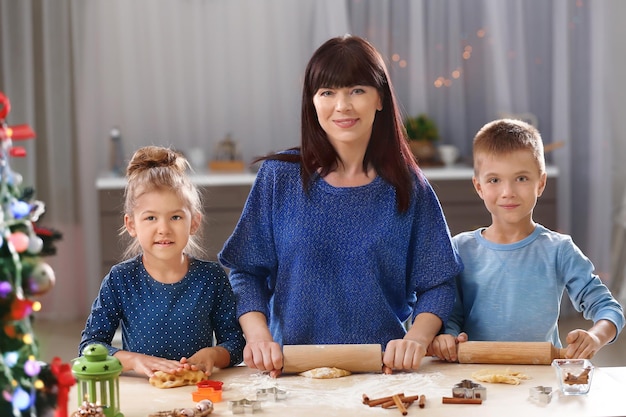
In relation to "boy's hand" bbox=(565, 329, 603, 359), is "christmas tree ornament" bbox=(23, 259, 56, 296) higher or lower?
higher

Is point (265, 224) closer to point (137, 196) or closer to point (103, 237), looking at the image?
point (137, 196)

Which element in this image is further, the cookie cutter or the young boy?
the young boy

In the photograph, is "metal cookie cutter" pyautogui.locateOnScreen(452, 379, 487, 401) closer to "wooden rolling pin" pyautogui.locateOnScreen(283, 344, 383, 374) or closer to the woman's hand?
"wooden rolling pin" pyautogui.locateOnScreen(283, 344, 383, 374)

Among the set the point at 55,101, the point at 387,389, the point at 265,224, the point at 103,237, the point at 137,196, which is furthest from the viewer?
the point at 55,101

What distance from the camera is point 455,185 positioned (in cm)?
513

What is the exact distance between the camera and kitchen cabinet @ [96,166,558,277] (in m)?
5.11

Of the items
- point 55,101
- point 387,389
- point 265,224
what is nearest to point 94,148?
point 55,101

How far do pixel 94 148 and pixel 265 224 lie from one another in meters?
3.41

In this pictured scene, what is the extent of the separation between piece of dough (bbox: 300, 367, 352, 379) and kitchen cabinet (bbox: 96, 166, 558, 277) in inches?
121

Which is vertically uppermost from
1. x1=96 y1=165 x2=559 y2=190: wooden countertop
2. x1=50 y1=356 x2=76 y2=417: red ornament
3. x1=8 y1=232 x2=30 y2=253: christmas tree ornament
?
x1=8 y1=232 x2=30 y2=253: christmas tree ornament

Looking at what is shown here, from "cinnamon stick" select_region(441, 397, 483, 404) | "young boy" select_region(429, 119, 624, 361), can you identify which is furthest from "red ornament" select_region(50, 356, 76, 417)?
"young boy" select_region(429, 119, 624, 361)

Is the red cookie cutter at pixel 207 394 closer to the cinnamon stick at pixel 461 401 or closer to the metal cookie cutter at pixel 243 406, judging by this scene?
the metal cookie cutter at pixel 243 406

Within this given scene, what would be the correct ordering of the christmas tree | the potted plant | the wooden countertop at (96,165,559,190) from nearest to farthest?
the christmas tree
the wooden countertop at (96,165,559,190)
the potted plant

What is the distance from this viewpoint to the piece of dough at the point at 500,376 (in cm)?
199
